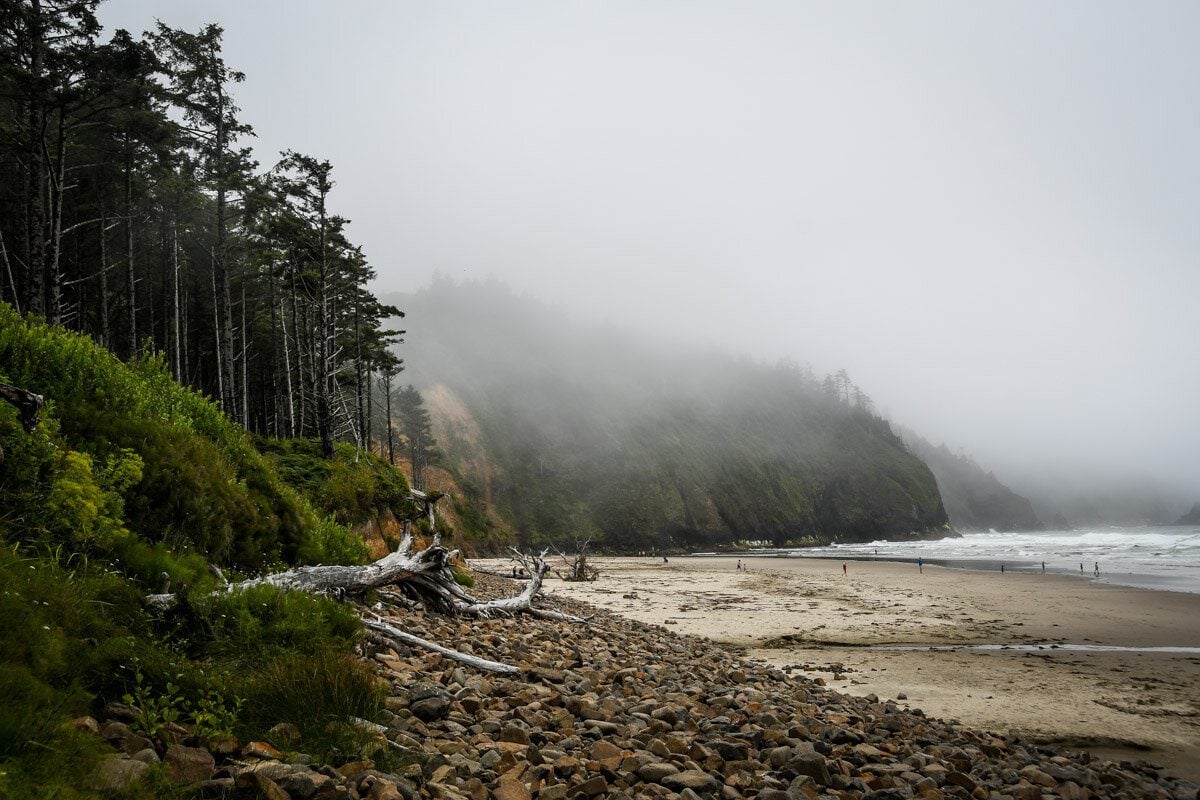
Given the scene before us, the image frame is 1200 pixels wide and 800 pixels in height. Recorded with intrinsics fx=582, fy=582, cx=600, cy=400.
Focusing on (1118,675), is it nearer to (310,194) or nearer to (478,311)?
(310,194)

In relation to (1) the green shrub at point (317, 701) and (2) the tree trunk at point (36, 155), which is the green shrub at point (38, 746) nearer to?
(1) the green shrub at point (317, 701)

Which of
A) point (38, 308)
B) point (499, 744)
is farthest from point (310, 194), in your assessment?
point (499, 744)

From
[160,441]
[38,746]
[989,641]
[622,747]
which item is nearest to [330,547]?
[160,441]

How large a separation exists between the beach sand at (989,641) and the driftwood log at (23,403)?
42.9 ft

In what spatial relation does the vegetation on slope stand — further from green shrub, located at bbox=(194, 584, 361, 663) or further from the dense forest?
the dense forest

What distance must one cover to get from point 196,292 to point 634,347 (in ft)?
500

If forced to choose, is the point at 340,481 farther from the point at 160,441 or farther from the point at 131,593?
the point at 131,593

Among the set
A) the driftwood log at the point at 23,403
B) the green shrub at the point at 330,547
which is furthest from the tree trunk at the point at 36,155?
the driftwood log at the point at 23,403

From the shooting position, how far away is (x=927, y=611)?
23.9m

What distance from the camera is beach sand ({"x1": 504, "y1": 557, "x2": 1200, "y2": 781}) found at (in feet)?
33.4

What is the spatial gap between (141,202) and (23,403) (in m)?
30.1

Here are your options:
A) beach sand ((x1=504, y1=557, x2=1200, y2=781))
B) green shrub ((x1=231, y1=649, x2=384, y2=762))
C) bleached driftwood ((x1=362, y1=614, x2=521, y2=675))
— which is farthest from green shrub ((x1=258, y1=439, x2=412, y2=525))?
green shrub ((x1=231, y1=649, x2=384, y2=762))

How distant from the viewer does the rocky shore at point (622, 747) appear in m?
3.52

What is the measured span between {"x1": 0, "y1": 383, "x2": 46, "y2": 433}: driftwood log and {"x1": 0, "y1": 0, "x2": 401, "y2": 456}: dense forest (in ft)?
30.2
